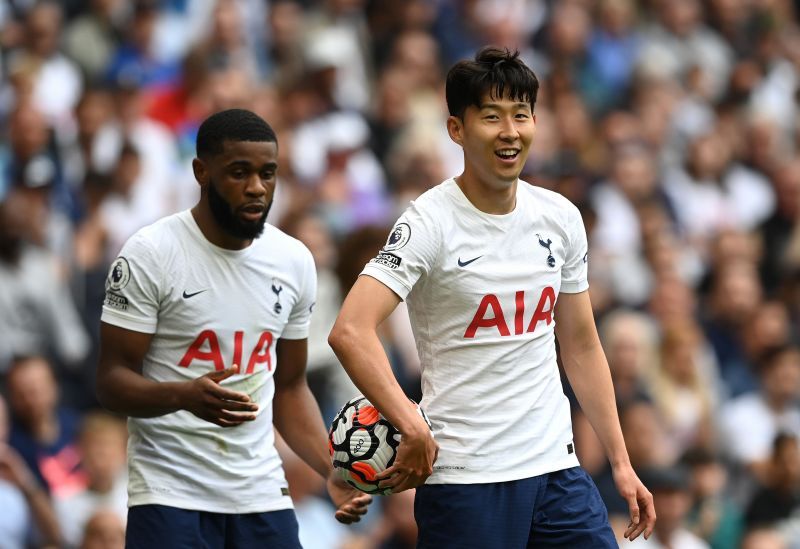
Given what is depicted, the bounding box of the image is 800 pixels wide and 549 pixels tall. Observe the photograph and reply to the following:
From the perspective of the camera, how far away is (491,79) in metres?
5.98

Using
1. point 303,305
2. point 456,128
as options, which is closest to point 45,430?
point 303,305

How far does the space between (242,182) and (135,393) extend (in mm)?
968

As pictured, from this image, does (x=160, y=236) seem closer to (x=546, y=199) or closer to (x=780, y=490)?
(x=546, y=199)

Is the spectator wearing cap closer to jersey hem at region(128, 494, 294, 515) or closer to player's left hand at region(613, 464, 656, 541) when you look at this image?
player's left hand at region(613, 464, 656, 541)

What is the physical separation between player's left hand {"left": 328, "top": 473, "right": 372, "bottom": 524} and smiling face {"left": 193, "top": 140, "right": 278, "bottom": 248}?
1.12 metres

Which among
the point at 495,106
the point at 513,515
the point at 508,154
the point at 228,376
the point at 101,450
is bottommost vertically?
the point at 101,450

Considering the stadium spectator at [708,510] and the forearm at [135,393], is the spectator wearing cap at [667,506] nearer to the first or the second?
the stadium spectator at [708,510]

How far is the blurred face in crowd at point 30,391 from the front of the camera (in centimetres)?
905

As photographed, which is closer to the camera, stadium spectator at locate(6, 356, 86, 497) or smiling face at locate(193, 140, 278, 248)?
smiling face at locate(193, 140, 278, 248)

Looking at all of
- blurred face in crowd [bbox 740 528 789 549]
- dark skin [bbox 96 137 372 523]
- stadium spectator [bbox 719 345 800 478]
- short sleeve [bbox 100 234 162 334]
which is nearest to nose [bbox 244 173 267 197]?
dark skin [bbox 96 137 372 523]

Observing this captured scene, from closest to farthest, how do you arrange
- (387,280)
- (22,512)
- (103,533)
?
(387,280), (103,533), (22,512)

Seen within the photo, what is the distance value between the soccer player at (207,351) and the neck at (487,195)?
2.78 feet

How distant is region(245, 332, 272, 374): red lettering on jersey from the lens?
645 centimetres

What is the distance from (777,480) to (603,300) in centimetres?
182
